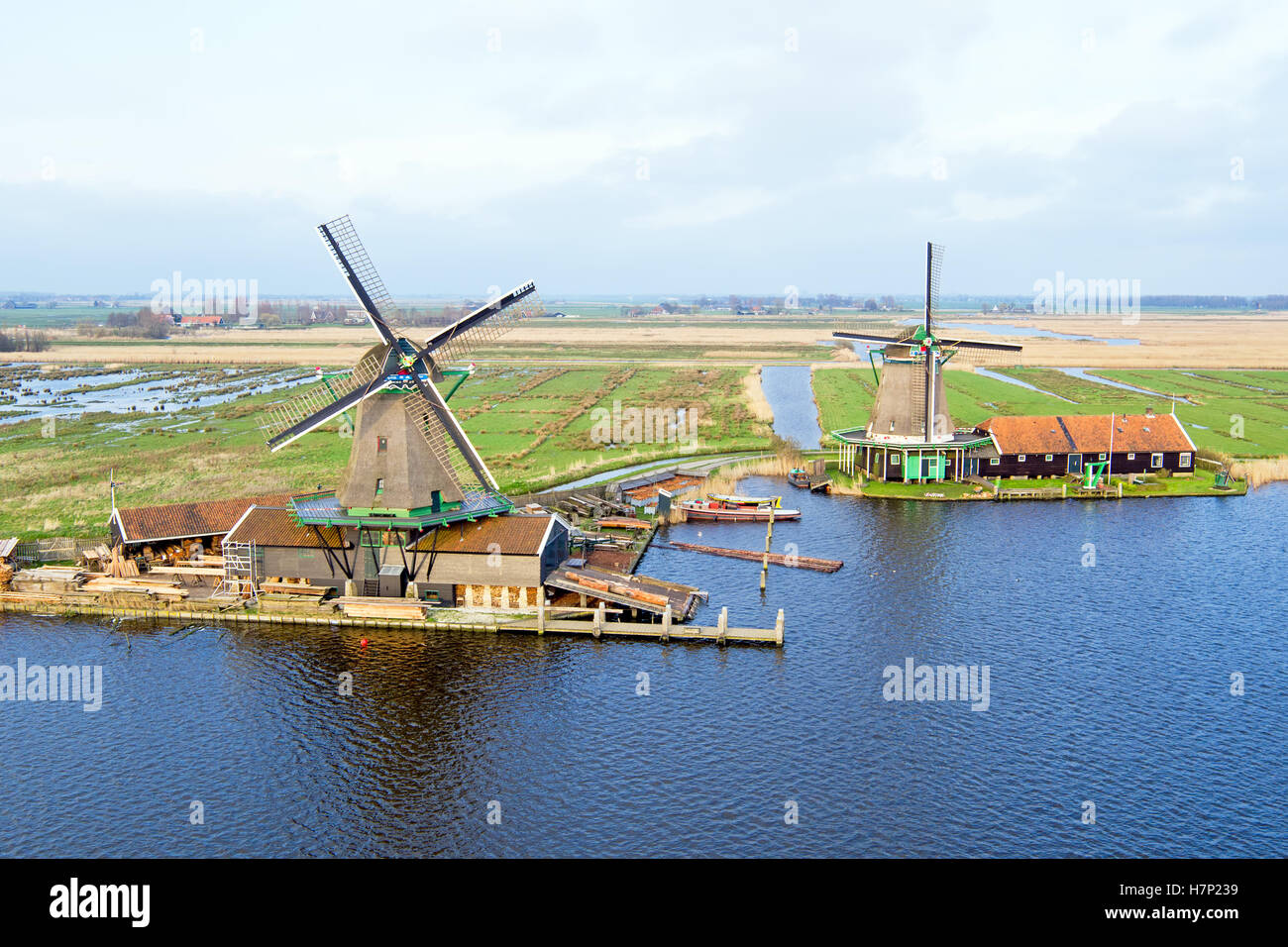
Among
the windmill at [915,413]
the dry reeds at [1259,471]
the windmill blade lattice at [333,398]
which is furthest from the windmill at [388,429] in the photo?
the dry reeds at [1259,471]

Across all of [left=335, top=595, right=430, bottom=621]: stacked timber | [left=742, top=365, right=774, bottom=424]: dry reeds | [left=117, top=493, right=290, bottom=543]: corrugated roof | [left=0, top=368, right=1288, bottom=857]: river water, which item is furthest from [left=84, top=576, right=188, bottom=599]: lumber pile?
[left=742, top=365, right=774, bottom=424]: dry reeds

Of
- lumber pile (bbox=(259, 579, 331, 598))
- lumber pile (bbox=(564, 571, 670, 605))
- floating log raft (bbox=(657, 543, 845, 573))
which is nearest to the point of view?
lumber pile (bbox=(564, 571, 670, 605))

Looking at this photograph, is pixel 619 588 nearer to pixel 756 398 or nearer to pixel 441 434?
pixel 441 434

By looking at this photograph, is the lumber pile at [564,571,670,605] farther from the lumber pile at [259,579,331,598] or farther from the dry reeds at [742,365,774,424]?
the dry reeds at [742,365,774,424]

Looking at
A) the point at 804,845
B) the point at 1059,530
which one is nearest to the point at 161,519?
the point at 804,845

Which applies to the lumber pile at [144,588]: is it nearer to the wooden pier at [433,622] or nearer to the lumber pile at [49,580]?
the wooden pier at [433,622]

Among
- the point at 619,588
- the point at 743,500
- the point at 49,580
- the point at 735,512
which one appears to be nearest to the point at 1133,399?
the point at 743,500

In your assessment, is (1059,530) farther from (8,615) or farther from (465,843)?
(8,615)

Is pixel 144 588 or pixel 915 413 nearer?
pixel 144 588
